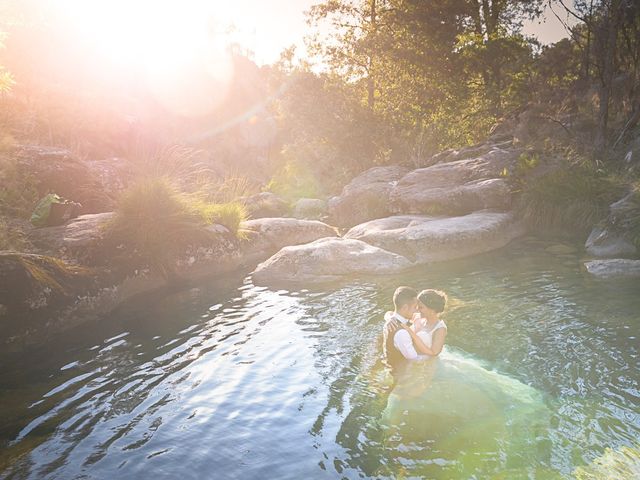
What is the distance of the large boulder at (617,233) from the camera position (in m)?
12.3

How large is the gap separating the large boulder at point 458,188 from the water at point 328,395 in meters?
6.83

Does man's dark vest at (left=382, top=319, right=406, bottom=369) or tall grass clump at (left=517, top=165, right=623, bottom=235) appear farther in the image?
tall grass clump at (left=517, top=165, right=623, bottom=235)

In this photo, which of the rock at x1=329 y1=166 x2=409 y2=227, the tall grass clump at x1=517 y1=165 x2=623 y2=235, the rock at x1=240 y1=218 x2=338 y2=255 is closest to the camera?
the tall grass clump at x1=517 y1=165 x2=623 y2=235

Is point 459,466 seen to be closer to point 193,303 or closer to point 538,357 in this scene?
point 538,357

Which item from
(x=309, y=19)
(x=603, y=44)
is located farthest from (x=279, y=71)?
(x=603, y=44)

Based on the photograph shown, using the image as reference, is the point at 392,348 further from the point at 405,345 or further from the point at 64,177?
the point at 64,177

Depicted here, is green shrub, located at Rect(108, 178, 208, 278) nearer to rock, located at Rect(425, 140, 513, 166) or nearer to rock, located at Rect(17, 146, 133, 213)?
rock, located at Rect(17, 146, 133, 213)

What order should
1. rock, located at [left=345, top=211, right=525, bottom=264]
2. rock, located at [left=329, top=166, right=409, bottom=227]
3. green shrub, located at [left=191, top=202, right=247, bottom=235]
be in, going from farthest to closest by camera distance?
1. rock, located at [left=329, top=166, right=409, bottom=227]
2. green shrub, located at [left=191, top=202, right=247, bottom=235]
3. rock, located at [left=345, top=211, right=525, bottom=264]

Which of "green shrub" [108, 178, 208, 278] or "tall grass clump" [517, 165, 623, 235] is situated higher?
"green shrub" [108, 178, 208, 278]

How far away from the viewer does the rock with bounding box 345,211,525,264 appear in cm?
1402

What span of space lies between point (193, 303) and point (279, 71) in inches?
1040

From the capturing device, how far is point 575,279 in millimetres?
10844

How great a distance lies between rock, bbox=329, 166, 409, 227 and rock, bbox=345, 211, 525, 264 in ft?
17.3

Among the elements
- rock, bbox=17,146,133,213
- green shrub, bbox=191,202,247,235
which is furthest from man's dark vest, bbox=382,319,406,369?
rock, bbox=17,146,133,213
